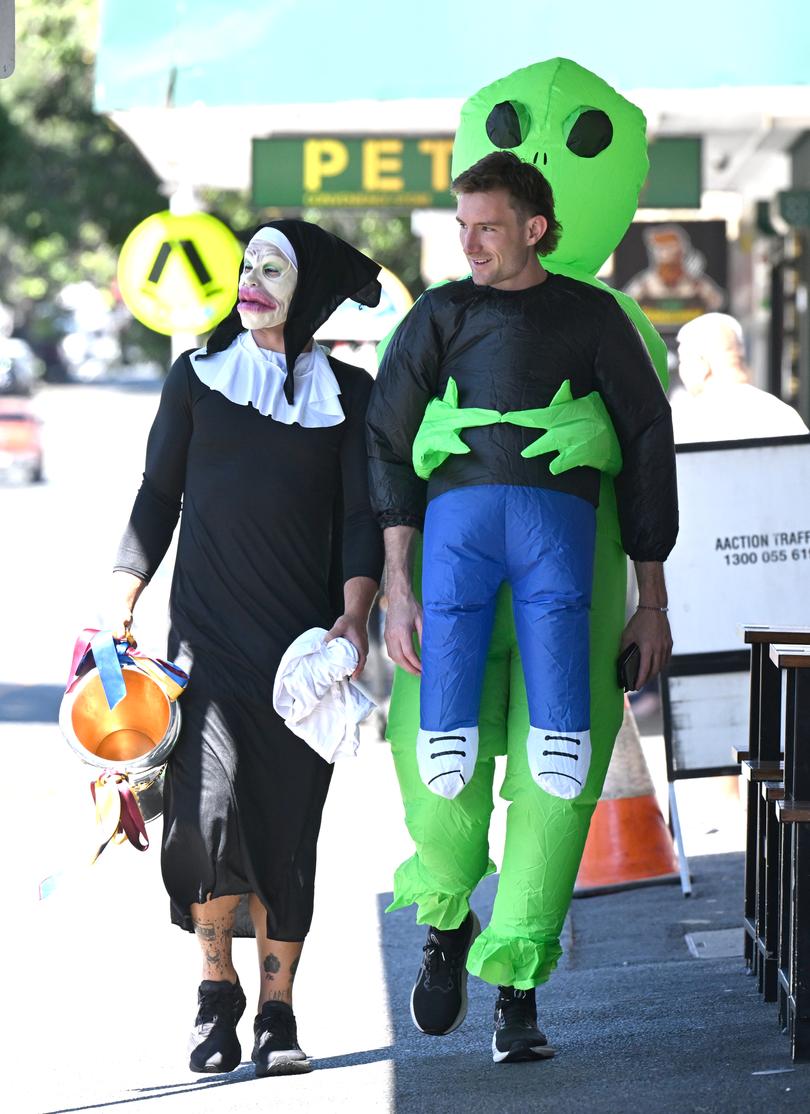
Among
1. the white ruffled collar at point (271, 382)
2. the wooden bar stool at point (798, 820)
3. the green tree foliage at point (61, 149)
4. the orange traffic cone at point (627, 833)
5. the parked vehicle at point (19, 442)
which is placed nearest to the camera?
the wooden bar stool at point (798, 820)

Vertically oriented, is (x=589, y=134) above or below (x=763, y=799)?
above

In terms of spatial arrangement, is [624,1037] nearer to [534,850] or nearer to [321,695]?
[534,850]

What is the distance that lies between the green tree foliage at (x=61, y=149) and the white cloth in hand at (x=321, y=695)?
2223cm

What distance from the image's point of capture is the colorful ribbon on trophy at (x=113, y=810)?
184 inches

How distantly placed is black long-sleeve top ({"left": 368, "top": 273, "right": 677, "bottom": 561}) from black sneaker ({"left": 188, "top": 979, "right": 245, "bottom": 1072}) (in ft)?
3.95

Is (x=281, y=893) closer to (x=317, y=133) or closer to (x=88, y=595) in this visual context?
(x=317, y=133)

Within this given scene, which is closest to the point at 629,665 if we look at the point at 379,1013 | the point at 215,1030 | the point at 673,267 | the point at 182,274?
the point at 215,1030

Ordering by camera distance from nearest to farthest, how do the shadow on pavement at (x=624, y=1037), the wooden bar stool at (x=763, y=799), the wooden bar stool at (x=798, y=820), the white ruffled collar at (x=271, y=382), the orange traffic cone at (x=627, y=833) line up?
1. the shadow on pavement at (x=624, y=1037)
2. the wooden bar stool at (x=798, y=820)
3. the white ruffled collar at (x=271, y=382)
4. the wooden bar stool at (x=763, y=799)
5. the orange traffic cone at (x=627, y=833)

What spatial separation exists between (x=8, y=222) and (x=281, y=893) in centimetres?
2833

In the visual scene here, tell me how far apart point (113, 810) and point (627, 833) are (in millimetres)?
3101

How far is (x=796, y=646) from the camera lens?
4832 mm

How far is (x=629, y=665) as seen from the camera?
4.74 meters

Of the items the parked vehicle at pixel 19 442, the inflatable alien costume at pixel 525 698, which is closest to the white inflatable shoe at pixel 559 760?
the inflatable alien costume at pixel 525 698

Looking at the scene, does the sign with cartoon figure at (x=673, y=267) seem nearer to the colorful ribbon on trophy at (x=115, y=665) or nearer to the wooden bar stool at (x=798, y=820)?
the wooden bar stool at (x=798, y=820)
